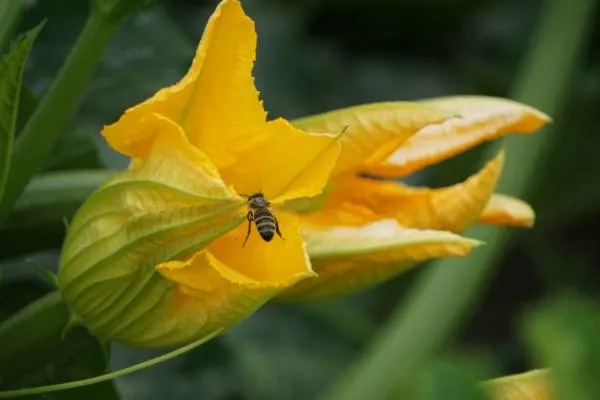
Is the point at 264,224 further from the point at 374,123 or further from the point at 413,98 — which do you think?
the point at 413,98

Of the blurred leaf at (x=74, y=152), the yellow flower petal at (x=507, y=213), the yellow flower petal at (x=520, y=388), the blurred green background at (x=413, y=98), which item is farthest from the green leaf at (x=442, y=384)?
the blurred green background at (x=413, y=98)

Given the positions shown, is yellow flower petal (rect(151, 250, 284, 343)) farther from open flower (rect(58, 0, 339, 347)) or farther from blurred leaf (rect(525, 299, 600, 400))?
blurred leaf (rect(525, 299, 600, 400))

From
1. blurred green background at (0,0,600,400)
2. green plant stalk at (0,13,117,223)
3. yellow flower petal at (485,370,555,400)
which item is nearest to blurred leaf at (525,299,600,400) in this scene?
yellow flower petal at (485,370,555,400)

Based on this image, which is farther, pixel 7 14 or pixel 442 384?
pixel 7 14

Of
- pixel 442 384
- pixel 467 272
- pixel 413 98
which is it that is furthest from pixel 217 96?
pixel 413 98

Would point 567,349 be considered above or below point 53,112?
below

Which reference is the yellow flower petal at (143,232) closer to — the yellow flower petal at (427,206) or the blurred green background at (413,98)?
the yellow flower petal at (427,206)

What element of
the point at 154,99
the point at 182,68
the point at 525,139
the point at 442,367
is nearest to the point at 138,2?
the point at 154,99
